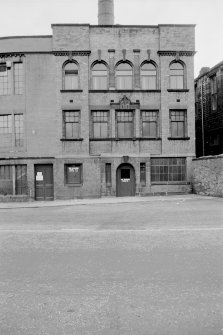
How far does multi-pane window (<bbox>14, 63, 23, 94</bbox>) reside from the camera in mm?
25094

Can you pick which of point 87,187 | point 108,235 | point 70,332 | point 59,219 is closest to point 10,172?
point 87,187

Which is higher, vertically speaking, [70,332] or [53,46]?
[53,46]

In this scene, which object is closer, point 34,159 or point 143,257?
point 143,257

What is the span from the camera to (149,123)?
25469 millimetres

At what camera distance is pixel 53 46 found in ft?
81.3

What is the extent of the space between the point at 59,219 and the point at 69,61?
47.0 ft

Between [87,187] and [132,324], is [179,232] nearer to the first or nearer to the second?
[132,324]

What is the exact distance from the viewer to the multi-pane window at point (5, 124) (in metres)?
25.2

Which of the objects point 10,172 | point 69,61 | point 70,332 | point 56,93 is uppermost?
point 69,61

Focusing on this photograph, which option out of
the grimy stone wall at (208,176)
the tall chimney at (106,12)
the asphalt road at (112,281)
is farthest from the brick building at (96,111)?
the asphalt road at (112,281)

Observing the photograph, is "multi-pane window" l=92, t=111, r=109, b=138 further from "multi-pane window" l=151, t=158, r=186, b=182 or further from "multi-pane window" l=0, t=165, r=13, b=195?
"multi-pane window" l=0, t=165, r=13, b=195

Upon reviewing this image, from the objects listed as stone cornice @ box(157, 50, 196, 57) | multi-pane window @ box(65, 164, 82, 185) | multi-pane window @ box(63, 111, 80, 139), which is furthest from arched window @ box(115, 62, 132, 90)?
multi-pane window @ box(65, 164, 82, 185)

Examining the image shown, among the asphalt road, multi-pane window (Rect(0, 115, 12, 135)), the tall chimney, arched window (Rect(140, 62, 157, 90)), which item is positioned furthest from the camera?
the tall chimney

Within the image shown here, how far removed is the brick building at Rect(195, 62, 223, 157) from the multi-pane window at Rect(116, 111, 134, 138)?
27.7 feet
